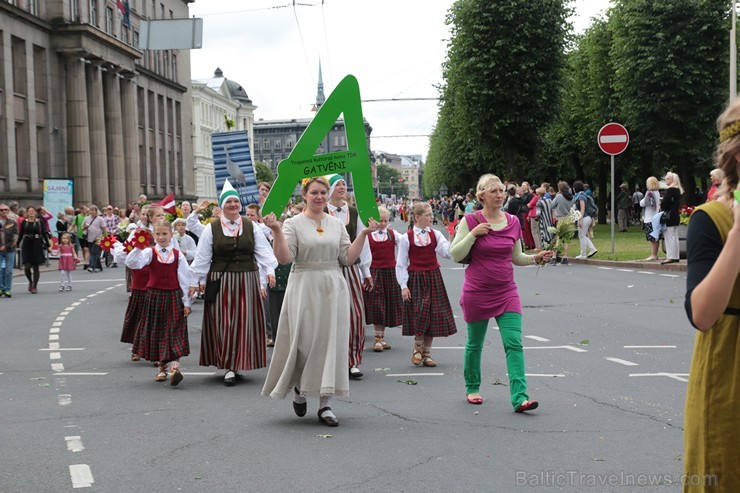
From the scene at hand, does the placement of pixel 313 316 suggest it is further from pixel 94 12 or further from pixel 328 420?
pixel 94 12

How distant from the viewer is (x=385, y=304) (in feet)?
37.4

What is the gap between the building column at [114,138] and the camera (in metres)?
53.5

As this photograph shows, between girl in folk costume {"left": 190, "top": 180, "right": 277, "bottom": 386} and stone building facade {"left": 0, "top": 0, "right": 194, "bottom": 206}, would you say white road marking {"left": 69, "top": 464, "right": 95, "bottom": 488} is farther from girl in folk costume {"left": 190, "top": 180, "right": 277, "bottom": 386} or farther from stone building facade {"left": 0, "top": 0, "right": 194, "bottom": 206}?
stone building facade {"left": 0, "top": 0, "right": 194, "bottom": 206}

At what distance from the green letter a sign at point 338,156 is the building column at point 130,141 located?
51257 mm

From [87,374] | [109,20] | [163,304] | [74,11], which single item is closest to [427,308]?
[163,304]

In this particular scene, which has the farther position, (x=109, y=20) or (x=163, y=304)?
(x=109, y=20)

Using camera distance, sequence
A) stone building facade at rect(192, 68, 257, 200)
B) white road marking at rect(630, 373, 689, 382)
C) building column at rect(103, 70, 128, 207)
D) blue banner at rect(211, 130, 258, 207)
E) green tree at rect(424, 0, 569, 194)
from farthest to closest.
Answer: stone building facade at rect(192, 68, 257, 200) → building column at rect(103, 70, 128, 207) → green tree at rect(424, 0, 569, 194) → blue banner at rect(211, 130, 258, 207) → white road marking at rect(630, 373, 689, 382)

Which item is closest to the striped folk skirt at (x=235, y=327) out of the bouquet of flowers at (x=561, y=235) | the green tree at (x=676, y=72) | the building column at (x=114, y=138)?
the bouquet of flowers at (x=561, y=235)

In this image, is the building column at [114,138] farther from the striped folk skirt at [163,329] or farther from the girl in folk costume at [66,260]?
the striped folk skirt at [163,329]

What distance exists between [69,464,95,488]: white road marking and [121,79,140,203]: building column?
172 ft

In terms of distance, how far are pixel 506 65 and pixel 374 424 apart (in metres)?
36.9

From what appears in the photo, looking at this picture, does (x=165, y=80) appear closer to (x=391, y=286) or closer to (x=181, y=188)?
(x=181, y=188)

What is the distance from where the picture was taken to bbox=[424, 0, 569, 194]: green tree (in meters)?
42.1

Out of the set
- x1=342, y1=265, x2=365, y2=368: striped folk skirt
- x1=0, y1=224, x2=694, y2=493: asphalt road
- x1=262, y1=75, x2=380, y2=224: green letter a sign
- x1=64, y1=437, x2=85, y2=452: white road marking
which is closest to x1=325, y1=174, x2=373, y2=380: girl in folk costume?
x1=342, y1=265, x2=365, y2=368: striped folk skirt
